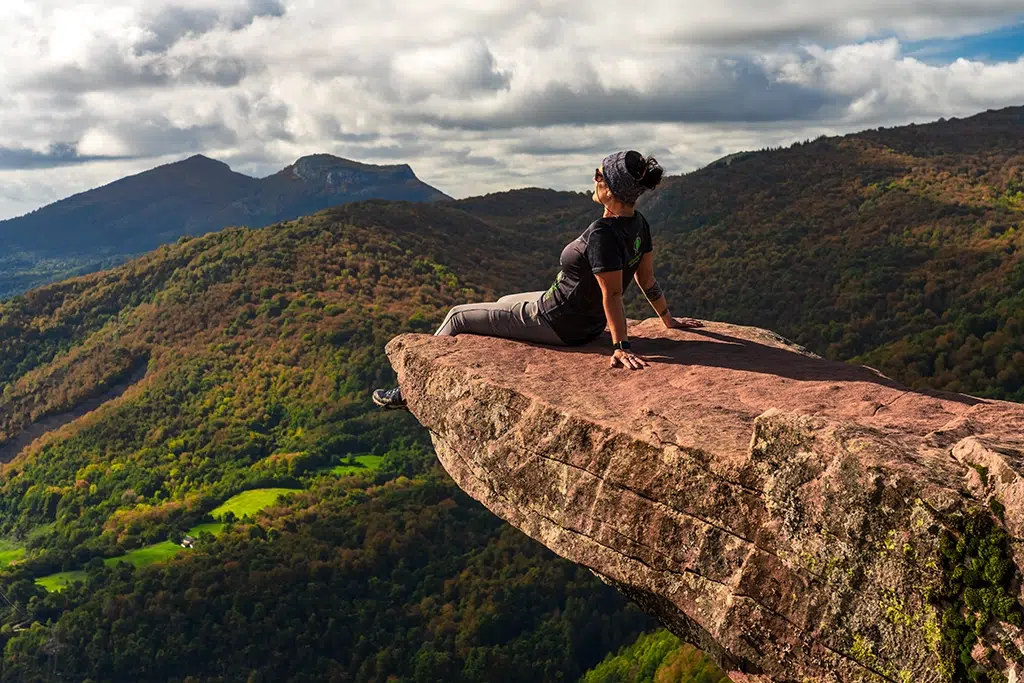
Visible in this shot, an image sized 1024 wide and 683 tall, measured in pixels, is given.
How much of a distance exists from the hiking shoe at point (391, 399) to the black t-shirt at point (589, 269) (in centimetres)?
290

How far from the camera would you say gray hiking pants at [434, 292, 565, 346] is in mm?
11859

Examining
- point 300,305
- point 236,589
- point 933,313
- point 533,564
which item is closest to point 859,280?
point 933,313

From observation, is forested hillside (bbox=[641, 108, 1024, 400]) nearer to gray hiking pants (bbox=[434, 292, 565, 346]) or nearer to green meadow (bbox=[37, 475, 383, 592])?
gray hiking pants (bbox=[434, 292, 565, 346])

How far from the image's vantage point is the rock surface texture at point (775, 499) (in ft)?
20.0

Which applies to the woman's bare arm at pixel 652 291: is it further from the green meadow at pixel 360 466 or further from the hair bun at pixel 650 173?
the green meadow at pixel 360 466

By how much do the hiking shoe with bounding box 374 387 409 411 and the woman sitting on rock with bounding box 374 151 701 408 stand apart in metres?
0.03

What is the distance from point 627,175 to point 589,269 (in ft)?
4.42

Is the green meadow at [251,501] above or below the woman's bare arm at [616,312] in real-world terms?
below

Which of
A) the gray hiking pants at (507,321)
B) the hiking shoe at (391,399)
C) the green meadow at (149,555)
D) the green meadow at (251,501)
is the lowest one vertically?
the green meadow at (149,555)

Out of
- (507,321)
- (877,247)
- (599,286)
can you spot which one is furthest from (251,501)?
(599,286)

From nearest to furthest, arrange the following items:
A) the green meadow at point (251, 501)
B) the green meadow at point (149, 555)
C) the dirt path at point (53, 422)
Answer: the green meadow at point (149, 555), the green meadow at point (251, 501), the dirt path at point (53, 422)

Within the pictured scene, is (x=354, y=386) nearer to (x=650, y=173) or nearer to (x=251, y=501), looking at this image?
(x=251, y=501)

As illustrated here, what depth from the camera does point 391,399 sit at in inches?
517

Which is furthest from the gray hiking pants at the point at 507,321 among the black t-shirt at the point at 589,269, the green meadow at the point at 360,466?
the green meadow at the point at 360,466
